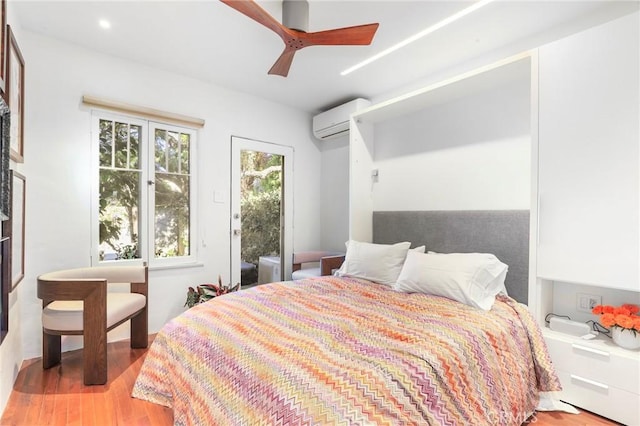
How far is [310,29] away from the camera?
2500 millimetres

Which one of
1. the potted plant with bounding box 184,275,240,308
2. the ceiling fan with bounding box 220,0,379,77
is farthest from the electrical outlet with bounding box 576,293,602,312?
the potted plant with bounding box 184,275,240,308

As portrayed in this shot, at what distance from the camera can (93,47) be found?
113 inches

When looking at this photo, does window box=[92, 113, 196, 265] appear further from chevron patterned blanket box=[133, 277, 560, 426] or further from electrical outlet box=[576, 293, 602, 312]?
electrical outlet box=[576, 293, 602, 312]

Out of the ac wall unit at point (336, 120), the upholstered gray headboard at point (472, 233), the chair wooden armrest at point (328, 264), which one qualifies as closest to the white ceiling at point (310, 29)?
the ac wall unit at point (336, 120)

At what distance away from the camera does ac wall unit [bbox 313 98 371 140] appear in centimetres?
384

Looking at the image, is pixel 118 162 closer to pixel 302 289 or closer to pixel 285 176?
pixel 285 176

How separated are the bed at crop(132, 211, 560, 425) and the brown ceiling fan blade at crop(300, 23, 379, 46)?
67.0 inches

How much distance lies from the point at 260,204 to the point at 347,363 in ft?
9.90

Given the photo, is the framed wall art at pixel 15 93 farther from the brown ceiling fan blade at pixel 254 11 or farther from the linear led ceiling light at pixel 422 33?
the linear led ceiling light at pixel 422 33

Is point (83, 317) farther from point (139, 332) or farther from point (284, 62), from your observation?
point (284, 62)

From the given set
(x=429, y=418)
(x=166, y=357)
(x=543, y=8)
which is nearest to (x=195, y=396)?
(x=166, y=357)

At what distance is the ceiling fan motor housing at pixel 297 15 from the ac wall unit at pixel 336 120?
1.77 metres

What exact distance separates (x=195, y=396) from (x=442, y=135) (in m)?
2.95

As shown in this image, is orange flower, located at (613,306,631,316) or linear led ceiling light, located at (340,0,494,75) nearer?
orange flower, located at (613,306,631,316)
